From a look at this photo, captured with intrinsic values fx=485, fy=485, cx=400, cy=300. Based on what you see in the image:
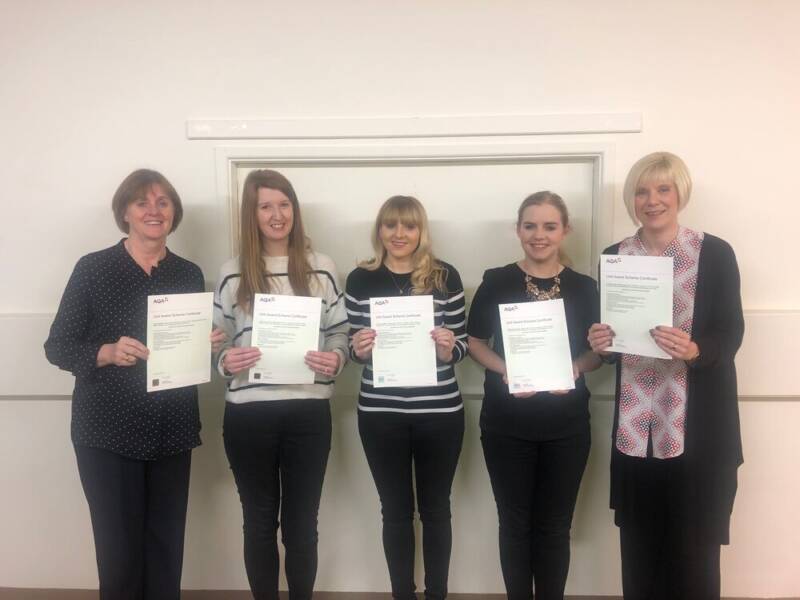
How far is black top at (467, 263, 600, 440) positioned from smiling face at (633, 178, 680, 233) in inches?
12.4

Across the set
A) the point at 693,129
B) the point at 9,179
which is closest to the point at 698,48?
the point at 693,129

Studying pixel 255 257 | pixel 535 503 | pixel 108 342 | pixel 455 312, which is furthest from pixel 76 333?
pixel 535 503

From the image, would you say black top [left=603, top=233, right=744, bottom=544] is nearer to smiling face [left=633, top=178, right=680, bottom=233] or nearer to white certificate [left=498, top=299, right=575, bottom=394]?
smiling face [left=633, top=178, right=680, bottom=233]

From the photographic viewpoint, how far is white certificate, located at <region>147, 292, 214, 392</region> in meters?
1.65

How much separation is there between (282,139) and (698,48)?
183 cm

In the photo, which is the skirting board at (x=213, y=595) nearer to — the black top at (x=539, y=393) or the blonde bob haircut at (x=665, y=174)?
the black top at (x=539, y=393)

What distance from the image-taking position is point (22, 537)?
2377 mm

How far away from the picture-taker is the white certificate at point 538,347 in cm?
172

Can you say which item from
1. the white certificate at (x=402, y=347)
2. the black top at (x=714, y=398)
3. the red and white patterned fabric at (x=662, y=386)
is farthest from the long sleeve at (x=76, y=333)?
the black top at (x=714, y=398)

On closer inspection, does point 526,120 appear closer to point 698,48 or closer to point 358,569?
point 698,48

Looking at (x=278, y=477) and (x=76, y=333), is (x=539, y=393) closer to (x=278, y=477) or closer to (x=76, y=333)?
(x=278, y=477)

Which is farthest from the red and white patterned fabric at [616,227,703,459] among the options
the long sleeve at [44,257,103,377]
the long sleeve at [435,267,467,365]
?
the long sleeve at [44,257,103,377]

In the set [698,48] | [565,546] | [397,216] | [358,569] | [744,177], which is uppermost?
[698,48]

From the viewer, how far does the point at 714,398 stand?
→ 1.66 metres
